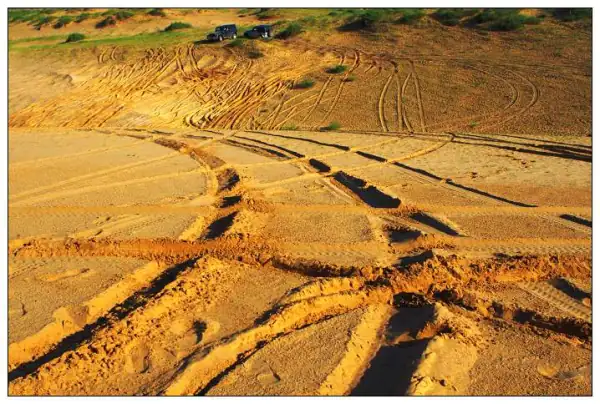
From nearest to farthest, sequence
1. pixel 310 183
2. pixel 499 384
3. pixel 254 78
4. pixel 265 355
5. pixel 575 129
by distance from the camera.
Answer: pixel 499 384 → pixel 265 355 → pixel 310 183 → pixel 575 129 → pixel 254 78

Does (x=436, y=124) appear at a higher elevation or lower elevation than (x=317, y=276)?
lower

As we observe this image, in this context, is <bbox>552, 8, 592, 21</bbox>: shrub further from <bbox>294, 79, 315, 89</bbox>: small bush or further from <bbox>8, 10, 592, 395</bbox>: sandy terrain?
<bbox>294, 79, 315, 89</bbox>: small bush

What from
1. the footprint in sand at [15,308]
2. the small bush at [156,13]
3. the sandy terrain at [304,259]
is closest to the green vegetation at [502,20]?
the sandy terrain at [304,259]

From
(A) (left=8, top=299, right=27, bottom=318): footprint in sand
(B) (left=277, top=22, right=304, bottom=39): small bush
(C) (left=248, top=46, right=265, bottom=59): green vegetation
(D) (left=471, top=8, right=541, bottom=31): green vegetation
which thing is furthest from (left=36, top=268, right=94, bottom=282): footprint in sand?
(D) (left=471, top=8, right=541, bottom=31): green vegetation

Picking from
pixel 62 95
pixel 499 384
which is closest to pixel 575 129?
pixel 499 384

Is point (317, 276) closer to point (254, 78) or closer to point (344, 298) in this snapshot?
point (344, 298)

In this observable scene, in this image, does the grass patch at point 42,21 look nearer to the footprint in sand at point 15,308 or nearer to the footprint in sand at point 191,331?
the footprint in sand at point 15,308
